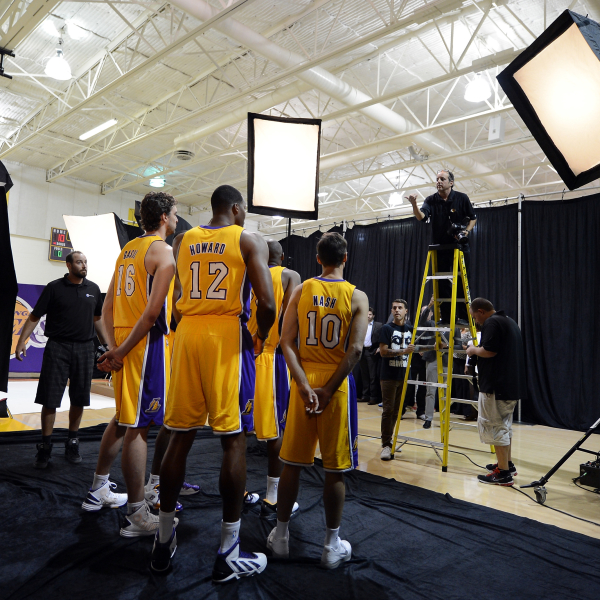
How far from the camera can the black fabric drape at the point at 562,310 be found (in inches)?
259

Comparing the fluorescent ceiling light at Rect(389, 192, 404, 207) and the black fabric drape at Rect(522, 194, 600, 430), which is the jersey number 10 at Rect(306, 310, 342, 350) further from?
the fluorescent ceiling light at Rect(389, 192, 404, 207)

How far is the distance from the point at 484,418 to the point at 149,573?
9.14 ft

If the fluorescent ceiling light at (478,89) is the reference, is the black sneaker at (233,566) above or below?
below

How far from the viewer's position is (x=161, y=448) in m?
2.58

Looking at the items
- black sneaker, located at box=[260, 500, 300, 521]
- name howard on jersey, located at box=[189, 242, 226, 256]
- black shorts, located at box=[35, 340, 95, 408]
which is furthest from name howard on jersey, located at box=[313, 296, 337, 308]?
black shorts, located at box=[35, 340, 95, 408]

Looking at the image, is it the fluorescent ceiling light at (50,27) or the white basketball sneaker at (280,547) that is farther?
the fluorescent ceiling light at (50,27)

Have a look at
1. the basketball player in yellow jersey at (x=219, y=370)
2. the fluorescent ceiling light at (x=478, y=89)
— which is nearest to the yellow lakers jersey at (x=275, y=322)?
the basketball player in yellow jersey at (x=219, y=370)

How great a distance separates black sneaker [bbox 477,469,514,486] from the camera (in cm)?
363

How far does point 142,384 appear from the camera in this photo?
2281mm

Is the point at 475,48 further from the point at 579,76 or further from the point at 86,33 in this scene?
the point at 579,76

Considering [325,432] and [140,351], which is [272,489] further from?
[140,351]

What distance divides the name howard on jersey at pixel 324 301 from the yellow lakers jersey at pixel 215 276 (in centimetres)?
32

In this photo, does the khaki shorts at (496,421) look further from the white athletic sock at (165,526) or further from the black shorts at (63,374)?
the black shorts at (63,374)

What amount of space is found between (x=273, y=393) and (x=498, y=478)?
6.85 ft
